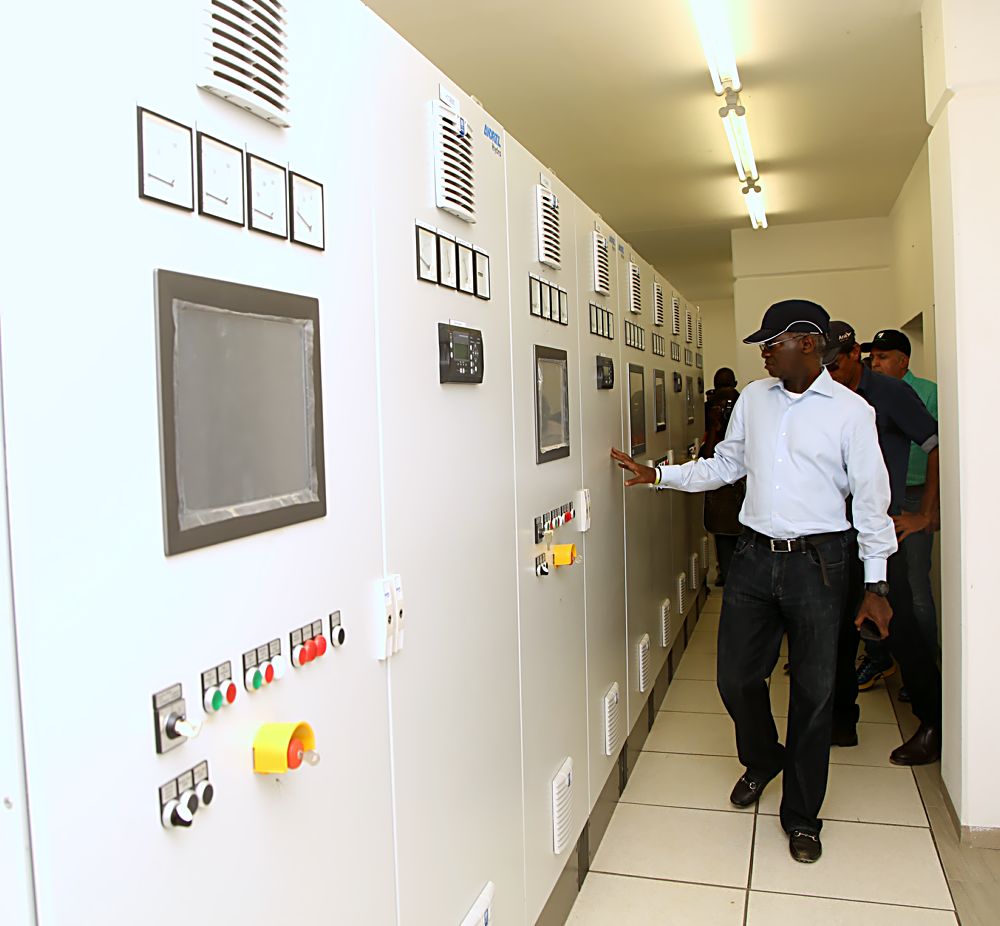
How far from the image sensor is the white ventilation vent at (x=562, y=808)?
2.58 meters

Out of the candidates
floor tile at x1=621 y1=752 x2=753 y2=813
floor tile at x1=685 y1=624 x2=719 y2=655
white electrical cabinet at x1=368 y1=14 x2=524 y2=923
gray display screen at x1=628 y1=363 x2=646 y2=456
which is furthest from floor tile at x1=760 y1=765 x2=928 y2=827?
floor tile at x1=685 y1=624 x2=719 y2=655

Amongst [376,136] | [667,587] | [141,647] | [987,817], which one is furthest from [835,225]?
[141,647]

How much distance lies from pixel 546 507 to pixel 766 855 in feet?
5.13

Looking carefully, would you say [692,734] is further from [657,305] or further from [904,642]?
[657,305]

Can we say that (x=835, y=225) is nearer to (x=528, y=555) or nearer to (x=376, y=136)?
(x=528, y=555)

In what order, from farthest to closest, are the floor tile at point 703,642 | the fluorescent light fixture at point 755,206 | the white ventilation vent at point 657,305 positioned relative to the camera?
the fluorescent light fixture at point 755,206, the floor tile at point 703,642, the white ventilation vent at point 657,305

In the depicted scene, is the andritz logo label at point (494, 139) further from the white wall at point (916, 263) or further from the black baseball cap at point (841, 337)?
the white wall at point (916, 263)

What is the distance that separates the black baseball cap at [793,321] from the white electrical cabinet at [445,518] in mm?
1173

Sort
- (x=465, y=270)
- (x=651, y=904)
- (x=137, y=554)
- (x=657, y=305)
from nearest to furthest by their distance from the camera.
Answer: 1. (x=137, y=554)
2. (x=465, y=270)
3. (x=651, y=904)
4. (x=657, y=305)

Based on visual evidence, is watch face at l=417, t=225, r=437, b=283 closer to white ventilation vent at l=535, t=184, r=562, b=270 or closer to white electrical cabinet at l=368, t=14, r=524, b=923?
white electrical cabinet at l=368, t=14, r=524, b=923

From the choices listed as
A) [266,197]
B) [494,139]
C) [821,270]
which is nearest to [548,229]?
[494,139]

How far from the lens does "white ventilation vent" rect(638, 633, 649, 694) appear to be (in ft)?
13.2

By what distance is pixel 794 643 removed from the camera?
3.16 metres

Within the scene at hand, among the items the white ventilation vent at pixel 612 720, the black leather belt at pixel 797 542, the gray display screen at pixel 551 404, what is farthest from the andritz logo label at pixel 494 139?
the white ventilation vent at pixel 612 720
